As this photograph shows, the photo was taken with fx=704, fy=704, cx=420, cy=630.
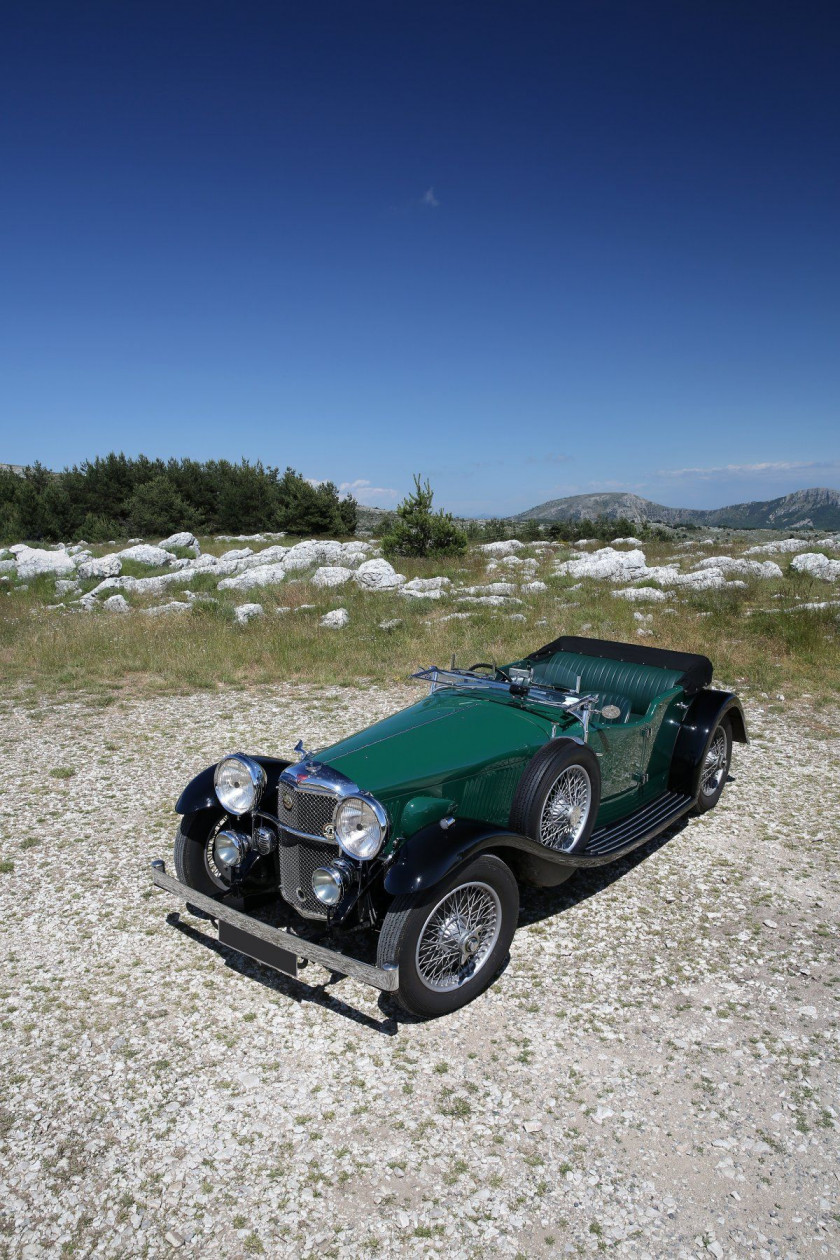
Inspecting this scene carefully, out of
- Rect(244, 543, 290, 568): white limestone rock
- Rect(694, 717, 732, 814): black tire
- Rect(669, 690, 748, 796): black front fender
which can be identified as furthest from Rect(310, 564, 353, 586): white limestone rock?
Rect(669, 690, 748, 796): black front fender

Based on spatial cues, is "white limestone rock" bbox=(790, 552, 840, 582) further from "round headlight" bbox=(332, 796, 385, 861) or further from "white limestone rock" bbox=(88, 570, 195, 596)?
"round headlight" bbox=(332, 796, 385, 861)

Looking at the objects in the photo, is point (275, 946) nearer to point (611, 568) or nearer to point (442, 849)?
point (442, 849)

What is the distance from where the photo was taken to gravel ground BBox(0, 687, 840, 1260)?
2.72 meters

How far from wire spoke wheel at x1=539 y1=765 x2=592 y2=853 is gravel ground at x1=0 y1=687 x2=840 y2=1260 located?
2.16ft

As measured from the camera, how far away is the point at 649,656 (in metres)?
6.45

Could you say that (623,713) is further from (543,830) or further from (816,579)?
(816,579)

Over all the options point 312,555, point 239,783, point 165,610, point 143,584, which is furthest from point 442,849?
point 312,555

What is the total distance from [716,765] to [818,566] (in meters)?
15.5

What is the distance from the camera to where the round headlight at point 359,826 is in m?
3.66

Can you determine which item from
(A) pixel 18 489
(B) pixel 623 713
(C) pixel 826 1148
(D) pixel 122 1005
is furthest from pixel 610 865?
(A) pixel 18 489

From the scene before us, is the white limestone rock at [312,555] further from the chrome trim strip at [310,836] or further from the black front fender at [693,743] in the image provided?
the chrome trim strip at [310,836]

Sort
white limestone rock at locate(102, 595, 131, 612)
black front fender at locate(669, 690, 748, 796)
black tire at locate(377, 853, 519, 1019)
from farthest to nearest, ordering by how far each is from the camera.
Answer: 1. white limestone rock at locate(102, 595, 131, 612)
2. black front fender at locate(669, 690, 748, 796)
3. black tire at locate(377, 853, 519, 1019)

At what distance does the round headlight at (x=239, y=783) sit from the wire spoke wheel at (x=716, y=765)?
4.03 meters

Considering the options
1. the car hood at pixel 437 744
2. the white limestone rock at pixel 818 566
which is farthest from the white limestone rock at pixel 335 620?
the white limestone rock at pixel 818 566
